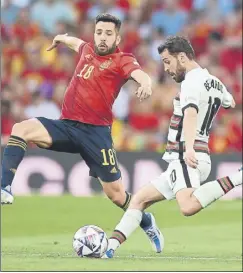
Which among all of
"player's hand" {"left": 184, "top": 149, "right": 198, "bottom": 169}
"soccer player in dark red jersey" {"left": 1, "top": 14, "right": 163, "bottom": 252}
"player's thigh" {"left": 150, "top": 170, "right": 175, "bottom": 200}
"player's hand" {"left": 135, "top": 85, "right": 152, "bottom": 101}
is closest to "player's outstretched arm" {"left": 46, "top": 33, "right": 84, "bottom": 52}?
"soccer player in dark red jersey" {"left": 1, "top": 14, "right": 163, "bottom": 252}

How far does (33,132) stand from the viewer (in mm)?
10047

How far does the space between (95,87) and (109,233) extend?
308cm

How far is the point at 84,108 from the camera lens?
10.3 metres

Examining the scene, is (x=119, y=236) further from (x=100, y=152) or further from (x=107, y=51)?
(x=107, y=51)

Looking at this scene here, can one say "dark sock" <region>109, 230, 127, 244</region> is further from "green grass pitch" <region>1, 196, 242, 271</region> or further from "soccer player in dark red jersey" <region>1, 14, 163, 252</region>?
"soccer player in dark red jersey" <region>1, 14, 163, 252</region>

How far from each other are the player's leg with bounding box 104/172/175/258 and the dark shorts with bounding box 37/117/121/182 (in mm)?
538

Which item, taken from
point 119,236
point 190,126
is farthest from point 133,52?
point 190,126

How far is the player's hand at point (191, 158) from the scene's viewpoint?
916cm

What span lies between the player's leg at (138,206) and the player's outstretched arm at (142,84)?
95 centimetres

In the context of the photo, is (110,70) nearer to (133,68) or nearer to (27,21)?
(133,68)

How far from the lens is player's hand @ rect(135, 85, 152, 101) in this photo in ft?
30.3

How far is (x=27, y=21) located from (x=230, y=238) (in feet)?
32.2

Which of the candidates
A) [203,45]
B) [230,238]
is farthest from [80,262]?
[203,45]

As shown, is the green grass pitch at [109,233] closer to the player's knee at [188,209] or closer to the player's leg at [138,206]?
the player's leg at [138,206]
